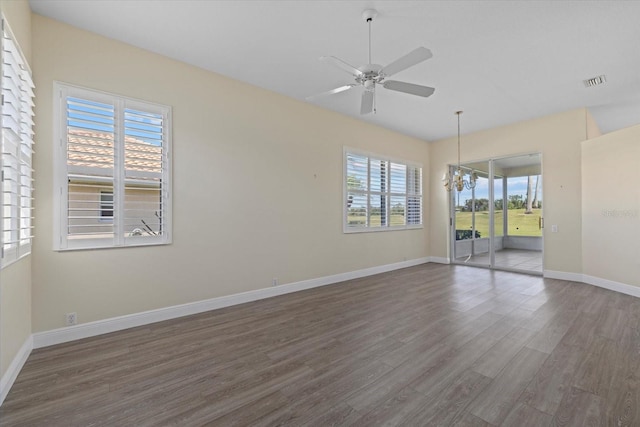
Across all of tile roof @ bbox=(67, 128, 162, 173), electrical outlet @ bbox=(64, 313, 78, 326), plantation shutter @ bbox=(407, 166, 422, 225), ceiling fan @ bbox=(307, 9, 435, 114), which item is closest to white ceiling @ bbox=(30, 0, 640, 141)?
ceiling fan @ bbox=(307, 9, 435, 114)

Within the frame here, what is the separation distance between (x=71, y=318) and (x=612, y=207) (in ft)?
24.8

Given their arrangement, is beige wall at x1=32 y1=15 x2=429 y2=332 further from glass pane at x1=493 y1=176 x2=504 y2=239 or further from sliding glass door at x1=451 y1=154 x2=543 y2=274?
glass pane at x1=493 y1=176 x2=504 y2=239

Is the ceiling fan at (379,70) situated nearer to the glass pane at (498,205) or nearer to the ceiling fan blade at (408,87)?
the ceiling fan blade at (408,87)

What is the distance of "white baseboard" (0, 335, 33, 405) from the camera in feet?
6.30

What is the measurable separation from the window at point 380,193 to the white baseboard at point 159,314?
136cm

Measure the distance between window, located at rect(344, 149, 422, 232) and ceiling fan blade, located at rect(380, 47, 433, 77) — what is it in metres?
2.80

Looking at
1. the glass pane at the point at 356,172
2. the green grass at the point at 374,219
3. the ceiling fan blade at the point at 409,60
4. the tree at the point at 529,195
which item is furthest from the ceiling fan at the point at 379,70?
the tree at the point at 529,195

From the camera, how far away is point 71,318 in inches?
109

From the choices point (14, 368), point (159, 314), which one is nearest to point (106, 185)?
point (159, 314)

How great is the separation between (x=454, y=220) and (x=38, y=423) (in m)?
7.43

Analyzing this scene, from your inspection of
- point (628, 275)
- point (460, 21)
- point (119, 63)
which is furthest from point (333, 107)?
point (628, 275)

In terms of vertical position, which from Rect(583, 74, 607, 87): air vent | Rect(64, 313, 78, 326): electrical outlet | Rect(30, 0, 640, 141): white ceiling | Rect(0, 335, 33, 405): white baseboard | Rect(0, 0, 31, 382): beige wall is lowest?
Rect(0, 335, 33, 405): white baseboard

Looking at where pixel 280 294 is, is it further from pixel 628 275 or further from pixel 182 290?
pixel 628 275

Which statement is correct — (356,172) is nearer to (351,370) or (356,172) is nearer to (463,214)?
(463,214)
